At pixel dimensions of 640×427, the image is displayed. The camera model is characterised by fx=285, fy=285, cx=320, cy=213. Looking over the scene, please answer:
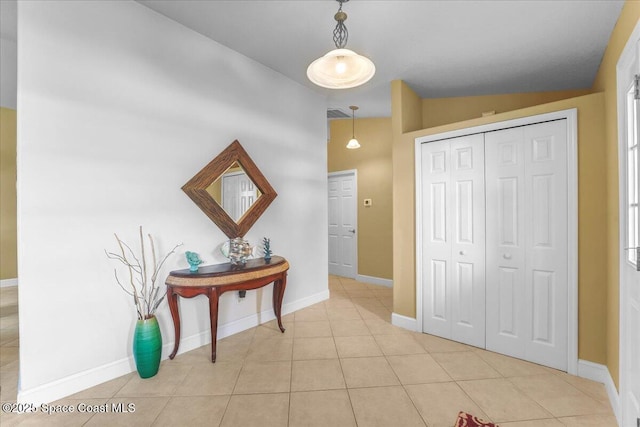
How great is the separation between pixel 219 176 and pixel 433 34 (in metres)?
2.39

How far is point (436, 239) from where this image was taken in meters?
3.08

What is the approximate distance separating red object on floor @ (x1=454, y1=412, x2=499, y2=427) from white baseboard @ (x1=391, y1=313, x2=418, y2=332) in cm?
142

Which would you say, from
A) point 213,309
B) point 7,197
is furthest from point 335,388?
point 7,197

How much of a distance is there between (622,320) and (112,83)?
3.89 meters

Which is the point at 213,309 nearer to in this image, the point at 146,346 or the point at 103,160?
the point at 146,346

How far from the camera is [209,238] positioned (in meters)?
2.82

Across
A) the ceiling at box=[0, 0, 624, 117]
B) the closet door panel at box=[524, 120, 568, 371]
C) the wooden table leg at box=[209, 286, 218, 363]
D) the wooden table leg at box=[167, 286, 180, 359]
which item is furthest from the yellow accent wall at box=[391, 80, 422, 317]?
the wooden table leg at box=[167, 286, 180, 359]

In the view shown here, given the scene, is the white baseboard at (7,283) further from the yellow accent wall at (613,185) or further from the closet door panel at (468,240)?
the yellow accent wall at (613,185)

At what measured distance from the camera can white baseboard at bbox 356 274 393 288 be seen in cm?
511

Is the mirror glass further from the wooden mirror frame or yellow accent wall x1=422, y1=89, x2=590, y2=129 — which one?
yellow accent wall x1=422, y1=89, x2=590, y2=129

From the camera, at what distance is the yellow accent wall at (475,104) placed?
353 cm

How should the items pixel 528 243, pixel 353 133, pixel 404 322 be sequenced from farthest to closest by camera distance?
pixel 353 133 → pixel 404 322 → pixel 528 243

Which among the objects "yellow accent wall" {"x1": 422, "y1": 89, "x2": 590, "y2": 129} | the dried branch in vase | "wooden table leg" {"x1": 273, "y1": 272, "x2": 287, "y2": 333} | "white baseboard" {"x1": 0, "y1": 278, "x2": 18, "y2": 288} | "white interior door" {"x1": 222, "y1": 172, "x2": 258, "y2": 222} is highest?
"yellow accent wall" {"x1": 422, "y1": 89, "x2": 590, "y2": 129}

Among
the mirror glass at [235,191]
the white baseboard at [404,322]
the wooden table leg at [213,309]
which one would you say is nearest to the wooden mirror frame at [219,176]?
the mirror glass at [235,191]
